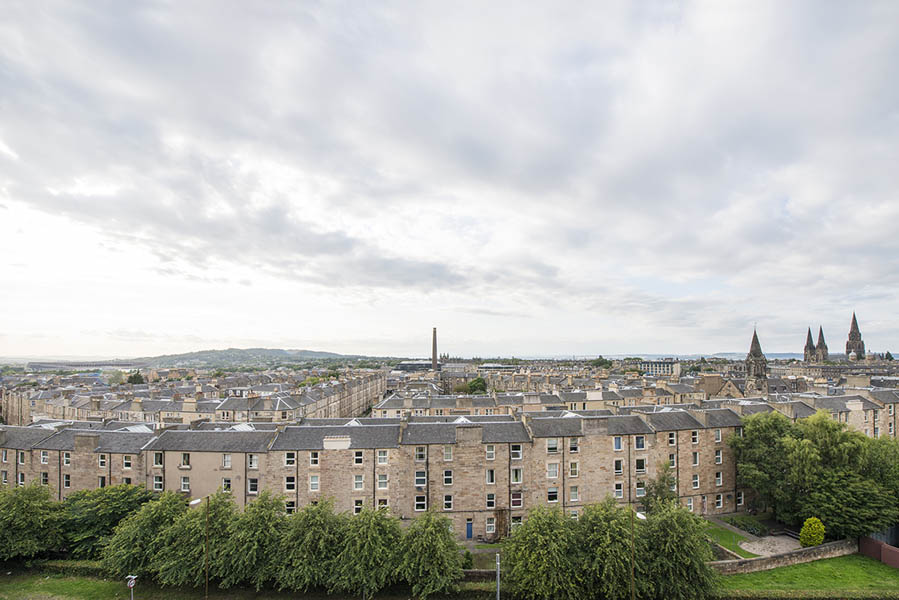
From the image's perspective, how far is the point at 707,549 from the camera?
107 ft

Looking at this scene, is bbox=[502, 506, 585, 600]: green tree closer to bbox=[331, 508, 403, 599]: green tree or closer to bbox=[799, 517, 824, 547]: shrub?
bbox=[331, 508, 403, 599]: green tree

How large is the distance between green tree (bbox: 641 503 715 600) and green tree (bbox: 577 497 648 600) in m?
0.78

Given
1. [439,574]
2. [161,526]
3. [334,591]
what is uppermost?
[161,526]

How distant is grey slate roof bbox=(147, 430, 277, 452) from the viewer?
41531mm

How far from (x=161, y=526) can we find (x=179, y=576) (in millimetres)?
3872

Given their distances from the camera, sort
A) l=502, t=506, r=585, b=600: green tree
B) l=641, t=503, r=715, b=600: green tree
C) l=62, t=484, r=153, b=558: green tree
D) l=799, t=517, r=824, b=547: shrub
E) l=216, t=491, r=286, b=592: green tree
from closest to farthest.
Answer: l=502, t=506, r=585, b=600: green tree
l=641, t=503, r=715, b=600: green tree
l=216, t=491, r=286, b=592: green tree
l=62, t=484, r=153, b=558: green tree
l=799, t=517, r=824, b=547: shrub

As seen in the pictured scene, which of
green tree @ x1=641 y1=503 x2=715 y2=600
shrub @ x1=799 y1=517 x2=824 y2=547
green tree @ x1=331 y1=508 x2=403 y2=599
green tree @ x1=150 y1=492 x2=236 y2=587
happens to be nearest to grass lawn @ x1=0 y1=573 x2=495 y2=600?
green tree @ x1=150 y1=492 x2=236 y2=587

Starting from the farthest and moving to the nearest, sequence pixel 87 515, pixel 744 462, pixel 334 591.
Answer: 1. pixel 744 462
2. pixel 87 515
3. pixel 334 591

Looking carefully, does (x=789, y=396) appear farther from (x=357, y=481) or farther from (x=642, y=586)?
(x=357, y=481)

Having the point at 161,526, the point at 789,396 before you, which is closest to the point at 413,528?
the point at 161,526

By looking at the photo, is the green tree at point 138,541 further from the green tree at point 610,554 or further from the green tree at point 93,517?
the green tree at point 610,554

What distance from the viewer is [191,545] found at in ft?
109

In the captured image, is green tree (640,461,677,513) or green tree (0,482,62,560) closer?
green tree (0,482,62,560)

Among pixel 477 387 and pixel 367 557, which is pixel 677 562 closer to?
pixel 367 557
